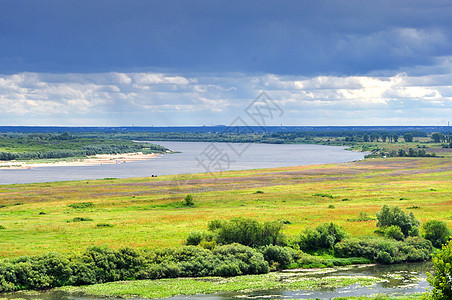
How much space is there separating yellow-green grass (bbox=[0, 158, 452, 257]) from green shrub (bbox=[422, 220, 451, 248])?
7302 mm

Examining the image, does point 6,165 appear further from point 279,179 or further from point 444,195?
point 444,195

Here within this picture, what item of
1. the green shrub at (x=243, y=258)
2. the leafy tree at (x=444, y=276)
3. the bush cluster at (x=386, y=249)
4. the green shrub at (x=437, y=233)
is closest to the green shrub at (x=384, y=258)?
the bush cluster at (x=386, y=249)

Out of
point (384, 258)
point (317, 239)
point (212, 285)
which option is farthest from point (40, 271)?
point (384, 258)

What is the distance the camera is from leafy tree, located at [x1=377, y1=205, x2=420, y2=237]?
6140 centimetres

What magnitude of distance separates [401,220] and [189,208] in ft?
119

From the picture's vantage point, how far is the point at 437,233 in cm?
6034

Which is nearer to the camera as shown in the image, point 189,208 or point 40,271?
point 40,271

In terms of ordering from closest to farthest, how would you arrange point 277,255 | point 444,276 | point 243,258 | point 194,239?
point 444,276
point 243,258
point 277,255
point 194,239

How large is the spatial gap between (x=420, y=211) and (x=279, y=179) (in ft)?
184

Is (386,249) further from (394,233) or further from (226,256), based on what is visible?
(226,256)

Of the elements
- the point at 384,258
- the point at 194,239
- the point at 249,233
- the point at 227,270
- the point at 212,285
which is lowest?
the point at 384,258

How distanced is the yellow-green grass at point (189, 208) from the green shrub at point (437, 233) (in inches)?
287

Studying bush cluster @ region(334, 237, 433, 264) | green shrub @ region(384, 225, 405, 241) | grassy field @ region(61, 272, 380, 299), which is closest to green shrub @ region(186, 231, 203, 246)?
grassy field @ region(61, 272, 380, 299)

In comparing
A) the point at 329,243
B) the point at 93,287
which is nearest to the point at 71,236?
the point at 93,287
